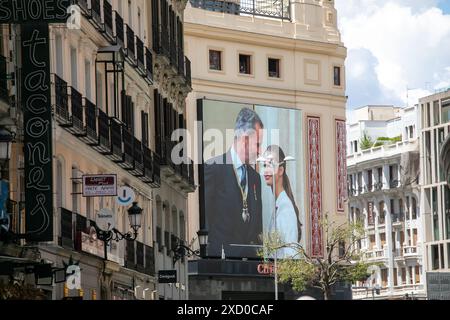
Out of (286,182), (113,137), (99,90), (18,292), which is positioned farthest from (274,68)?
(18,292)

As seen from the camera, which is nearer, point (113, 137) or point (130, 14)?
point (113, 137)

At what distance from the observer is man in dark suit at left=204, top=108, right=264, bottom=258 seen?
94500mm

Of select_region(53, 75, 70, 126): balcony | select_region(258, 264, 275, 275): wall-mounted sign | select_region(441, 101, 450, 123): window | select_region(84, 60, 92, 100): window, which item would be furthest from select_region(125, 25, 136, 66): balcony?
select_region(441, 101, 450, 123): window

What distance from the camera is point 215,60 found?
97.5 meters

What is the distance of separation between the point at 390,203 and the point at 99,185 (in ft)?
366

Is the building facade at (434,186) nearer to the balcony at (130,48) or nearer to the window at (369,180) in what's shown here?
the window at (369,180)

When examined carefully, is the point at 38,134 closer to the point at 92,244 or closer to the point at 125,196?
the point at 92,244

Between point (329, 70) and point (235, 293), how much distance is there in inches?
668

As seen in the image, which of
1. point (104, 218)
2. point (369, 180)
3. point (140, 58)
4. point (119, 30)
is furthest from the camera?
point (369, 180)

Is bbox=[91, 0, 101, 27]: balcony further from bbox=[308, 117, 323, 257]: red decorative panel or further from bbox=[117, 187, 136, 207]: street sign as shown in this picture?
bbox=[308, 117, 323, 257]: red decorative panel

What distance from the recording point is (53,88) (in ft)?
117

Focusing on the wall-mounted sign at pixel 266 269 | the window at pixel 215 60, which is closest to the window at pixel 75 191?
the wall-mounted sign at pixel 266 269

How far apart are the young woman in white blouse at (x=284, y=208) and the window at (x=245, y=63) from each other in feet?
16.6
